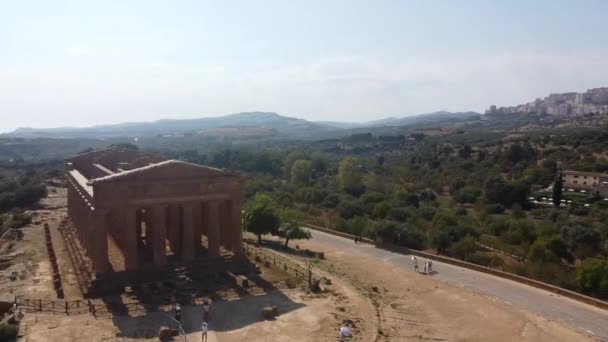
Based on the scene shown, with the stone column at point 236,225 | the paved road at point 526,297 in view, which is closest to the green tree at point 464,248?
the paved road at point 526,297

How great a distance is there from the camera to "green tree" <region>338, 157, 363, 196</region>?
83688 millimetres

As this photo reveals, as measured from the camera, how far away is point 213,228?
1352 inches

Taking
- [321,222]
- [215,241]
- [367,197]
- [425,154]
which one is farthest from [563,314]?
[425,154]

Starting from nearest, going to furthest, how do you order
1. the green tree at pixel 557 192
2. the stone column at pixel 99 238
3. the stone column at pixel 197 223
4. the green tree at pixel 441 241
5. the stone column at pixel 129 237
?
the stone column at pixel 99 238
the stone column at pixel 129 237
the stone column at pixel 197 223
the green tree at pixel 441 241
the green tree at pixel 557 192

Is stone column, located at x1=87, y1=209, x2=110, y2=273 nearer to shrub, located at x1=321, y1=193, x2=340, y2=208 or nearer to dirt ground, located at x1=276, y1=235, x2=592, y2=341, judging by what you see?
dirt ground, located at x1=276, y1=235, x2=592, y2=341

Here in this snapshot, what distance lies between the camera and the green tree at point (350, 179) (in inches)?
3295

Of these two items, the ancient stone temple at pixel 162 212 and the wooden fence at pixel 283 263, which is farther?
the wooden fence at pixel 283 263

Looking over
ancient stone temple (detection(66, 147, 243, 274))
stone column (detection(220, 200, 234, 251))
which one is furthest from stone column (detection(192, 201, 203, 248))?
stone column (detection(220, 200, 234, 251))

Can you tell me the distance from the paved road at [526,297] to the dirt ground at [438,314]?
0.97 metres

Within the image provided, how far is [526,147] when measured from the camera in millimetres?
101375

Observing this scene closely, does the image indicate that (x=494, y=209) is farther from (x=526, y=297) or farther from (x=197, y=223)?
(x=197, y=223)

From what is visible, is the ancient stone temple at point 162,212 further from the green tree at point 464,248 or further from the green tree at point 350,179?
the green tree at point 350,179

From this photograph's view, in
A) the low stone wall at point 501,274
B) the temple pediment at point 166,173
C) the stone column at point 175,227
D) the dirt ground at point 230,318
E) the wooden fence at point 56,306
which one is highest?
the temple pediment at point 166,173

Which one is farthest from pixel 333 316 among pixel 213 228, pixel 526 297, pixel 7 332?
pixel 7 332
